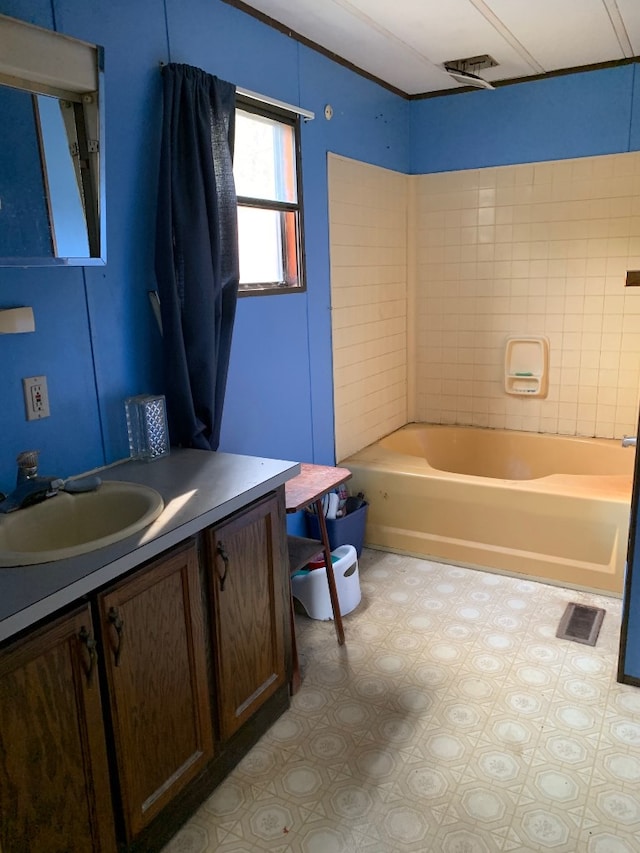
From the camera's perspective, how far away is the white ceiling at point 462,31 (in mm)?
2535

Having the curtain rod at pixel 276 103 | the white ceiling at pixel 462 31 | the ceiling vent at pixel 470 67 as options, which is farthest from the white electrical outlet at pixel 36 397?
the ceiling vent at pixel 470 67

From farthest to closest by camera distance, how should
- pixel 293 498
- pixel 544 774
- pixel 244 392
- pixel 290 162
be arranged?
1. pixel 290 162
2. pixel 244 392
3. pixel 293 498
4. pixel 544 774

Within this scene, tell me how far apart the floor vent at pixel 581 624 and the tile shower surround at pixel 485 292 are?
52.2 inches

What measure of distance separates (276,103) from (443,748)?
2435 millimetres

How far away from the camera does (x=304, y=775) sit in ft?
6.09

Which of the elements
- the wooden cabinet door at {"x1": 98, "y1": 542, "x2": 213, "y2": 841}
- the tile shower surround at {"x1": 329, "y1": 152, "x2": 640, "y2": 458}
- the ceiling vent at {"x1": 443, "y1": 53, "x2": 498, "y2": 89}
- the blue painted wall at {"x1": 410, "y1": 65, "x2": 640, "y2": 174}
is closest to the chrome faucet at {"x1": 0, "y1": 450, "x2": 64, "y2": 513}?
the wooden cabinet door at {"x1": 98, "y1": 542, "x2": 213, "y2": 841}

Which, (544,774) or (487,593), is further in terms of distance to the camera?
(487,593)

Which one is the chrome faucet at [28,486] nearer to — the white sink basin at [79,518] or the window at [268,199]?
the white sink basin at [79,518]

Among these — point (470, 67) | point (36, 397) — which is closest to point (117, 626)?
point (36, 397)

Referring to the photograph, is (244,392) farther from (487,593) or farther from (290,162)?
(487,593)

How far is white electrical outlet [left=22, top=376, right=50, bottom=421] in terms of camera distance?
174 cm

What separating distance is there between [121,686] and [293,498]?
0.97 metres

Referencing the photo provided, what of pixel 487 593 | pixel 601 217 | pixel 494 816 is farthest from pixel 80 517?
pixel 601 217

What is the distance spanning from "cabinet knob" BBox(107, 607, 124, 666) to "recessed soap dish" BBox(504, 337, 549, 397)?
305 centimetres
